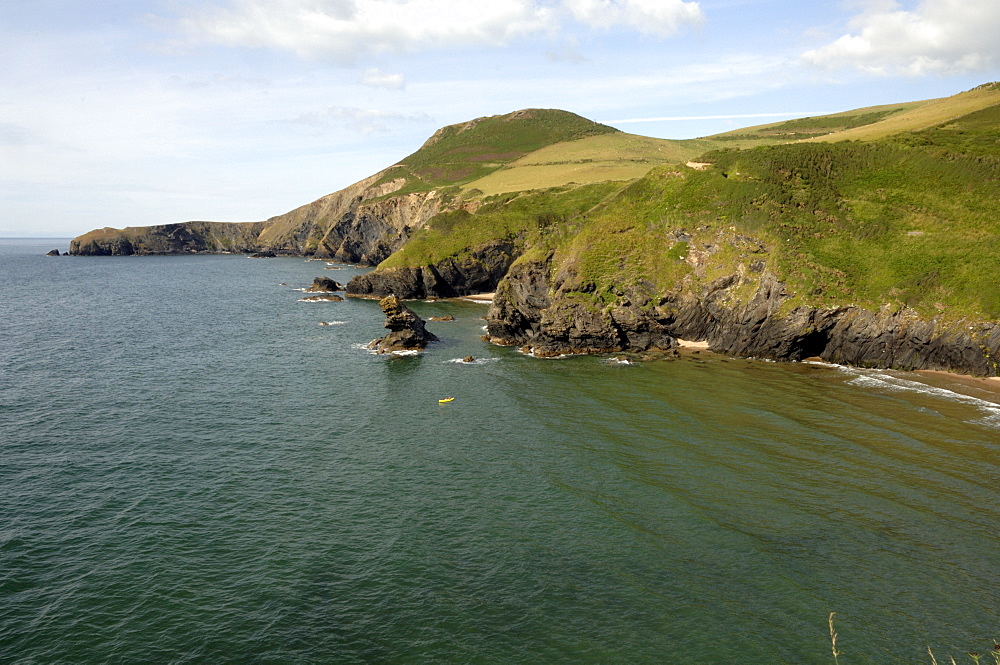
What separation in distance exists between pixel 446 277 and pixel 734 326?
7693 cm


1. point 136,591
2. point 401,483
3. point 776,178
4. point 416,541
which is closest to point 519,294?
point 776,178

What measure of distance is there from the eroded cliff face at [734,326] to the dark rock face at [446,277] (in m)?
47.3

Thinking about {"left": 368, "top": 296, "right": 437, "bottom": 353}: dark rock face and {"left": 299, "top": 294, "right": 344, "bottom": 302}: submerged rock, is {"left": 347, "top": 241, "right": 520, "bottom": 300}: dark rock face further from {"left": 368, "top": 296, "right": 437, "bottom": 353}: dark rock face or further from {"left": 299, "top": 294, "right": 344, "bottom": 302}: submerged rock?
{"left": 368, "top": 296, "right": 437, "bottom": 353}: dark rock face

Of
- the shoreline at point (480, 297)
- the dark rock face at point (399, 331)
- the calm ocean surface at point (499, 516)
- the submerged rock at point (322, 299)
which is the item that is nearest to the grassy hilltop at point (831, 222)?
the calm ocean surface at point (499, 516)

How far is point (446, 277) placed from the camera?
447 ft

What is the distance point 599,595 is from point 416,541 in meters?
11.0

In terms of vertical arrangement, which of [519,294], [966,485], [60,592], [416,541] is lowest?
[966,485]

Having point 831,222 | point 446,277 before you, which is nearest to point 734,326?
point 831,222

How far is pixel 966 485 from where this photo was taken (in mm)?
37719

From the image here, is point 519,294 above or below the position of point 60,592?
above

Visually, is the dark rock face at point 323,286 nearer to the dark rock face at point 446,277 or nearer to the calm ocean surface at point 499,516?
the dark rock face at point 446,277

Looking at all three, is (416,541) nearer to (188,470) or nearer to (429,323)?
(188,470)

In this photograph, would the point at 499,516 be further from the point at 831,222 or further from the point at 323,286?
the point at 323,286

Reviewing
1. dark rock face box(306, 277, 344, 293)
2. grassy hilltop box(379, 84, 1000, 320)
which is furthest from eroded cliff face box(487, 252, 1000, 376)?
dark rock face box(306, 277, 344, 293)
